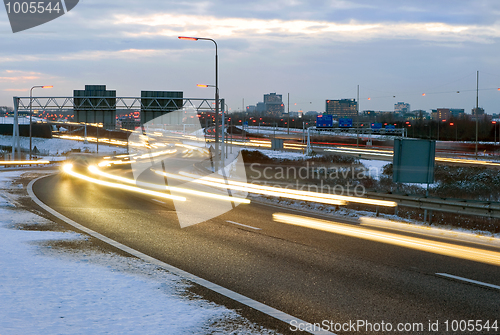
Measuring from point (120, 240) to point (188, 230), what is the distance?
2.33 meters

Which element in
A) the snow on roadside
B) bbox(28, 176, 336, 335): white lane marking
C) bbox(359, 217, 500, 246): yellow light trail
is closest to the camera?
bbox(28, 176, 336, 335): white lane marking

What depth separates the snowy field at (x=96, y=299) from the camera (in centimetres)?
623

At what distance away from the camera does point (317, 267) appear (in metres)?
9.69

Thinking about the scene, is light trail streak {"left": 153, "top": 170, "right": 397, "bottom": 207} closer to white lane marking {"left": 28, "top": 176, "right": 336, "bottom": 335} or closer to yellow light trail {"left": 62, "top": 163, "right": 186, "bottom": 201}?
yellow light trail {"left": 62, "top": 163, "right": 186, "bottom": 201}

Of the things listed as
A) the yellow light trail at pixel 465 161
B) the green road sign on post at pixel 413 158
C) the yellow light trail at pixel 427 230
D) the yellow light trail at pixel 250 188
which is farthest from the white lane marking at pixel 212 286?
the yellow light trail at pixel 465 161

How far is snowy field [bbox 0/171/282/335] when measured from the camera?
6.23m

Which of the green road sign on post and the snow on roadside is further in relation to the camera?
the snow on roadside

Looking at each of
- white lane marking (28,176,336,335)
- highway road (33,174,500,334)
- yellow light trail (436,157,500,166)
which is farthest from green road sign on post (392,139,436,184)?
yellow light trail (436,157,500,166)

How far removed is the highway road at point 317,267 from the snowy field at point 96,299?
679mm

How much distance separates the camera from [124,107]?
48406 millimetres

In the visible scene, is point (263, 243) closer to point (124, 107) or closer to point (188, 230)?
point (188, 230)

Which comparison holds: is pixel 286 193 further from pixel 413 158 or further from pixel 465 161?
pixel 465 161

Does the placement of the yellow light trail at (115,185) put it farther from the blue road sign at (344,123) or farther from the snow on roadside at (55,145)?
the snow on roadside at (55,145)

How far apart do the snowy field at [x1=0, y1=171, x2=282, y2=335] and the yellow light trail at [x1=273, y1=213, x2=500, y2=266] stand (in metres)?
6.47
